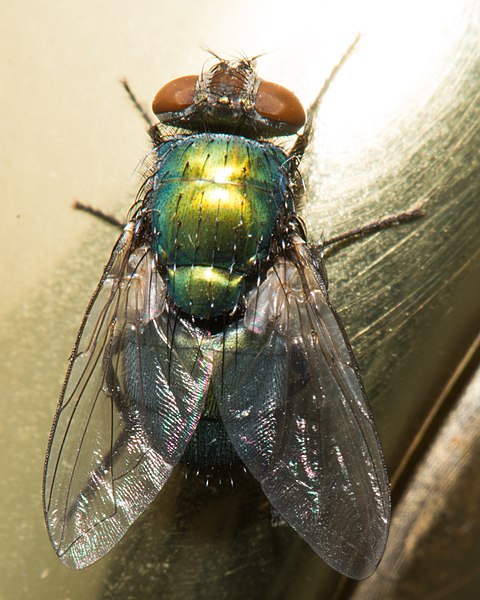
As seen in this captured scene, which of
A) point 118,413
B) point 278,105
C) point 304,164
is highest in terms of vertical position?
point 278,105

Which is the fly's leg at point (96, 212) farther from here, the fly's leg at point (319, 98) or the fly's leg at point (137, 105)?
the fly's leg at point (319, 98)

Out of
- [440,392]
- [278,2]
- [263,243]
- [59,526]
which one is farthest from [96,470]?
[278,2]

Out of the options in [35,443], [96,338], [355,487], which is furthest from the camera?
[35,443]

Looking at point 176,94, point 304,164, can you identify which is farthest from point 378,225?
point 176,94

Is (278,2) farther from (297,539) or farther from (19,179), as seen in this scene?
(297,539)

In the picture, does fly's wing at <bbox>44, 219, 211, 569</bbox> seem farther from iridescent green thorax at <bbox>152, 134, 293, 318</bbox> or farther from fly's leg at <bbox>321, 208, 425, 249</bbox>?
fly's leg at <bbox>321, 208, 425, 249</bbox>

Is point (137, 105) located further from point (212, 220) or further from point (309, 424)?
point (309, 424)
